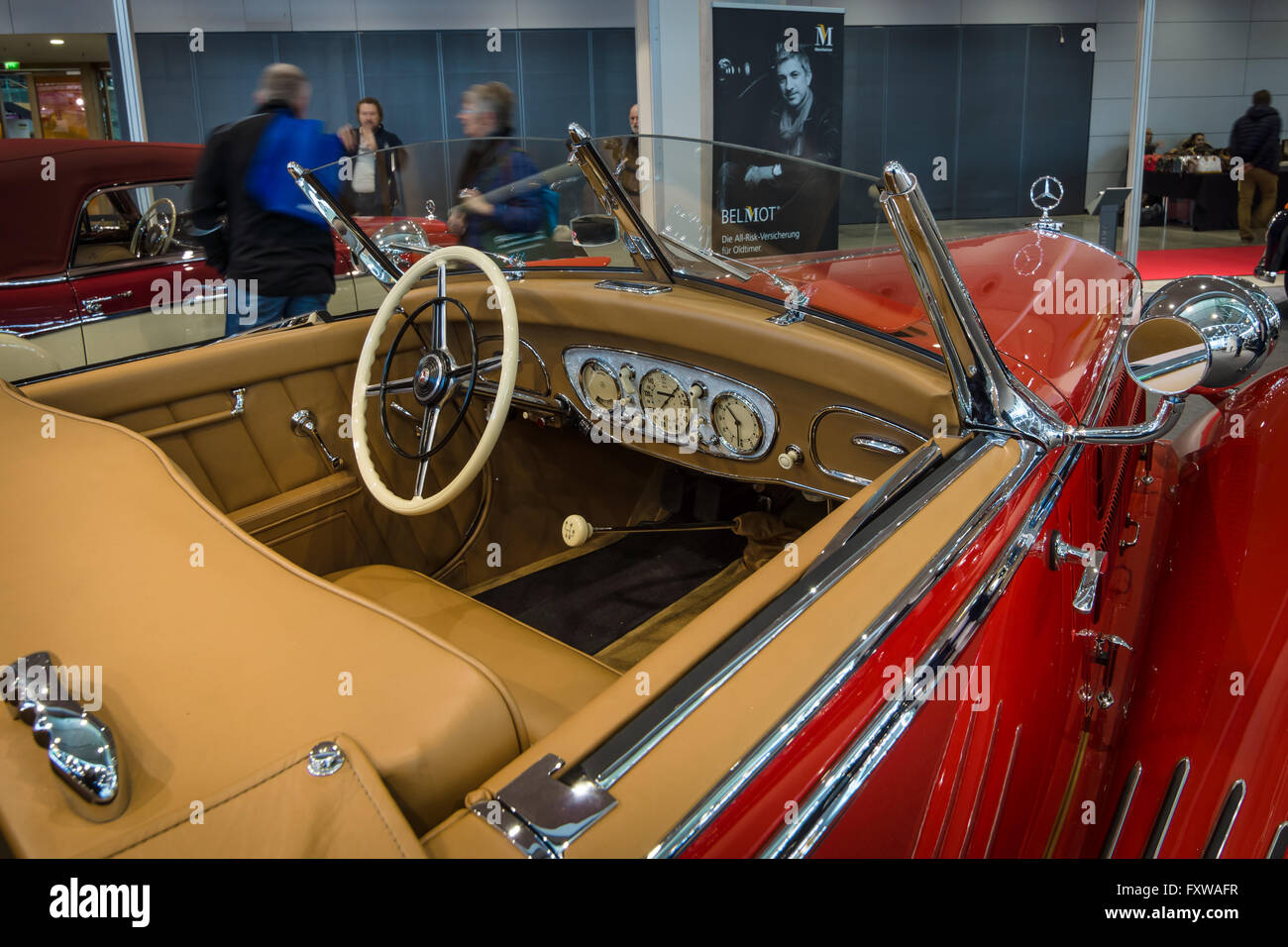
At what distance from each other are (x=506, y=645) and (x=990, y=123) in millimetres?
10203

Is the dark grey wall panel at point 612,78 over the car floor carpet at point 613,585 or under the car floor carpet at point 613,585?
over

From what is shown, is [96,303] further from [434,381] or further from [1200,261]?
[1200,261]

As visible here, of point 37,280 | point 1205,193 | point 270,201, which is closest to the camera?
point 270,201

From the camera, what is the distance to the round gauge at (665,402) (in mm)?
2164

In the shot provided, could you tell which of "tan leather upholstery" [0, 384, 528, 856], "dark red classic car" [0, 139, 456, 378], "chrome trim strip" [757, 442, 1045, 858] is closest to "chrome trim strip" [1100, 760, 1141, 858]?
"chrome trim strip" [757, 442, 1045, 858]

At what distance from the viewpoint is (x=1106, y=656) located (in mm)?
1541

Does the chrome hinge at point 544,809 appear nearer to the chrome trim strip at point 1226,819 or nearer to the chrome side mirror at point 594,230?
the chrome trim strip at point 1226,819

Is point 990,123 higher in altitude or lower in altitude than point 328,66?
lower

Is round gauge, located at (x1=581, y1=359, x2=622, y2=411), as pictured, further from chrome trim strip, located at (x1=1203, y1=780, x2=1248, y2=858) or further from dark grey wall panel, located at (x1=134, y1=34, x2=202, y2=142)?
dark grey wall panel, located at (x1=134, y1=34, x2=202, y2=142)

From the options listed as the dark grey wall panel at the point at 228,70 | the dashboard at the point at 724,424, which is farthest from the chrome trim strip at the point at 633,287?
the dark grey wall panel at the point at 228,70

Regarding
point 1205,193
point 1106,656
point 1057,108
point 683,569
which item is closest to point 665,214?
point 683,569

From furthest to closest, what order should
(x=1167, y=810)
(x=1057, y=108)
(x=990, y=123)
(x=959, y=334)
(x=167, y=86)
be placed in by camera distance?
(x=1057, y=108)
(x=990, y=123)
(x=167, y=86)
(x=959, y=334)
(x=1167, y=810)

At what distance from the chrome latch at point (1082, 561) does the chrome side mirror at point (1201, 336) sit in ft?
0.84
